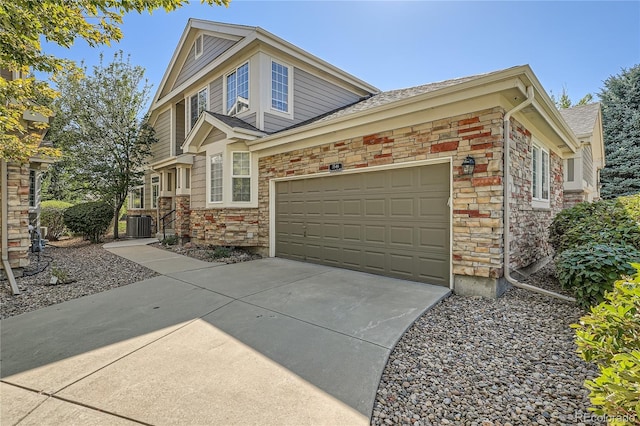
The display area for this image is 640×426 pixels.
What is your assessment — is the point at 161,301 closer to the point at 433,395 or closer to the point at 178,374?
the point at 178,374

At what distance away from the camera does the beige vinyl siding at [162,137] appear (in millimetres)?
13406

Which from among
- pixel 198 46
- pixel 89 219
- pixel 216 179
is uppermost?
pixel 198 46

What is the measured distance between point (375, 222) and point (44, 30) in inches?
228

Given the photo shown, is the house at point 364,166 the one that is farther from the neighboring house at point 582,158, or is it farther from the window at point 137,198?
the window at point 137,198

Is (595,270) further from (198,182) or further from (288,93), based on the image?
(198,182)

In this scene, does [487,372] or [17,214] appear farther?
[17,214]

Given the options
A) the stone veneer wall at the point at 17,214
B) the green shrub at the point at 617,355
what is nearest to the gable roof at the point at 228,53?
the stone veneer wall at the point at 17,214

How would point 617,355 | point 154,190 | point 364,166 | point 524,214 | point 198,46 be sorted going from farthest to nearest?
1. point 154,190
2. point 198,46
3. point 364,166
4. point 524,214
5. point 617,355

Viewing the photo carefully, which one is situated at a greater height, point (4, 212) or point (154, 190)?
point (154, 190)

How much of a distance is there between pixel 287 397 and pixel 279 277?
3640 mm

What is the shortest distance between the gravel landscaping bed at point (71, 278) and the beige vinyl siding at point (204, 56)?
7.58 meters

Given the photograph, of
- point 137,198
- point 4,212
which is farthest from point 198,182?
point 137,198

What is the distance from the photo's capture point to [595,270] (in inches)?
145

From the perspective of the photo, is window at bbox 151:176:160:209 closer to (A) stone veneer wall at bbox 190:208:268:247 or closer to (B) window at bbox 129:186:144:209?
(B) window at bbox 129:186:144:209
